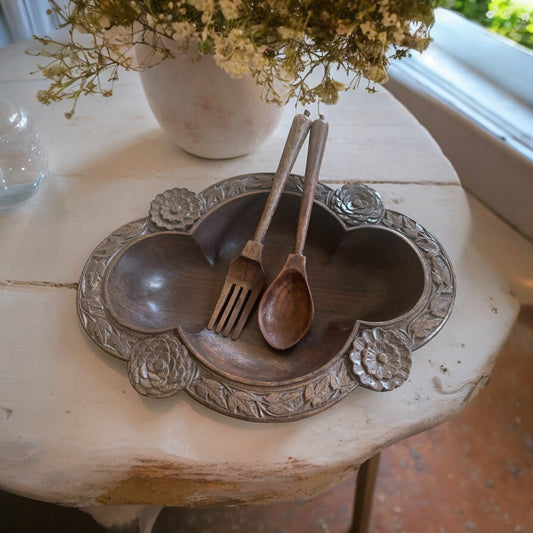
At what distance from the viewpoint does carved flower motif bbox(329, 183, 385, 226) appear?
1.99ft

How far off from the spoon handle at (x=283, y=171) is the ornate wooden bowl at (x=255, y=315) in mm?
32

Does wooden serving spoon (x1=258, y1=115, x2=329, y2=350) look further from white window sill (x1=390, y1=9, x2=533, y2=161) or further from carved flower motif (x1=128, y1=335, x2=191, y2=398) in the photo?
white window sill (x1=390, y1=9, x2=533, y2=161)

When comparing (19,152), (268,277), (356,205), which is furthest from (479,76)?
(19,152)

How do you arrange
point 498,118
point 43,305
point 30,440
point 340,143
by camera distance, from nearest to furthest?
point 30,440 → point 43,305 → point 340,143 → point 498,118

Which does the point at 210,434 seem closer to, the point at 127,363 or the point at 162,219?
the point at 127,363

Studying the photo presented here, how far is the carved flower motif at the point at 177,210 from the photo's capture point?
0.59 m

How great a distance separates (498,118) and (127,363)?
1052 millimetres

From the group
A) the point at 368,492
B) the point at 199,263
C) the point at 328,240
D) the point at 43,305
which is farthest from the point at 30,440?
the point at 368,492

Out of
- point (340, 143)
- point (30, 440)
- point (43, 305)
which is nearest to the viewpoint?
point (30, 440)

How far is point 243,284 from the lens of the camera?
0.57 meters

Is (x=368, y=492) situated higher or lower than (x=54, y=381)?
lower

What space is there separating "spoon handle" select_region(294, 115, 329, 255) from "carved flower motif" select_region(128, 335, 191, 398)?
0.19m

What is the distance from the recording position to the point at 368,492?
816 millimetres

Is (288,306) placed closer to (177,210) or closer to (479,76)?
(177,210)
